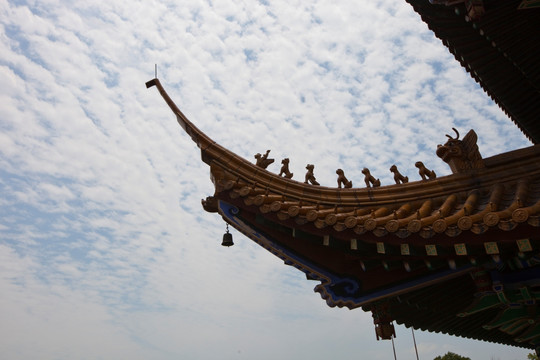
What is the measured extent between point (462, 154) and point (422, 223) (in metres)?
1.80

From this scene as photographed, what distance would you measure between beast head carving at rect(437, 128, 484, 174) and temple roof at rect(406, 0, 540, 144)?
5.22 feet

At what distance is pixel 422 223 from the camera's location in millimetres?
5039

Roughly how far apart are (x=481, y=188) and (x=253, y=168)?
3018 millimetres

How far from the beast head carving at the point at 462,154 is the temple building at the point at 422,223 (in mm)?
14

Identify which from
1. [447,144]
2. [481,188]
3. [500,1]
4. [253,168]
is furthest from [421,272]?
[500,1]

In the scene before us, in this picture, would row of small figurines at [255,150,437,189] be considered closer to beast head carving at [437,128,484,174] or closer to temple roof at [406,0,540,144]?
beast head carving at [437,128,484,174]

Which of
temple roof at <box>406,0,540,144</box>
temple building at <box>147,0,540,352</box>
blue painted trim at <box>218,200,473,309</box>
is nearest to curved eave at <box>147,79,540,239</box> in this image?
temple building at <box>147,0,540,352</box>

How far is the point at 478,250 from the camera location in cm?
490

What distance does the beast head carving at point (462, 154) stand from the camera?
20.6ft

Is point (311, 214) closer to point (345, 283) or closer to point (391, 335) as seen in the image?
point (345, 283)

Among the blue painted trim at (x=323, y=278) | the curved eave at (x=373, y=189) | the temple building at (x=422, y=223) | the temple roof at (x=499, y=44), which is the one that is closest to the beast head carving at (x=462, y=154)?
the temple building at (x=422, y=223)

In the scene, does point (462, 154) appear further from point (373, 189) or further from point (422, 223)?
point (422, 223)

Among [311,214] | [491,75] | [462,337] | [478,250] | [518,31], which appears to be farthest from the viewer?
[462,337]

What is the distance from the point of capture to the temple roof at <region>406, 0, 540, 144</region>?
6.39 metres
